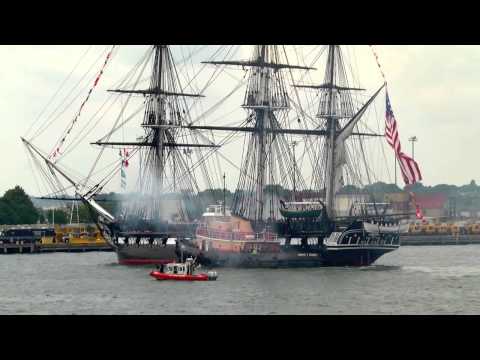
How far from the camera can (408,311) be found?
37.2 metres

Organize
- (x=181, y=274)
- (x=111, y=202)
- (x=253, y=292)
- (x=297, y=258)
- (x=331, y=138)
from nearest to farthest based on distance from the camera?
(x=253, y=292)
(x=181, y=274)
(x=297, y=258)
(x=331, y=138)
(x=111, y=202)

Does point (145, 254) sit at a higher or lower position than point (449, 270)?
higher

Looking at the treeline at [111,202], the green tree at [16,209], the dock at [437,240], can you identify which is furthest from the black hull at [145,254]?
the green tree at [16,209]

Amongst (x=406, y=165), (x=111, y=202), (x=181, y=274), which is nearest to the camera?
(x=181, y=274)

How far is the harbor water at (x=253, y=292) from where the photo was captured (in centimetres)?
3880

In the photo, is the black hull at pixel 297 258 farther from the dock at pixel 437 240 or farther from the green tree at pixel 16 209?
the green tree at pixel 16 209

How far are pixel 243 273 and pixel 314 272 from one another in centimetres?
486

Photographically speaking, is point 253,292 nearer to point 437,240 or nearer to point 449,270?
point 449,270

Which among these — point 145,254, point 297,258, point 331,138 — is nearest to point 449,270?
point 297,258

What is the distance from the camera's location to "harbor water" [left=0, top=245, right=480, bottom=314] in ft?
127

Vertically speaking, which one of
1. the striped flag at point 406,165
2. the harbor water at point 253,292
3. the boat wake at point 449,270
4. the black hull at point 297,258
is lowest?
the harbor water at point 253,292

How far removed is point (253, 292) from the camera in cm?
4666
